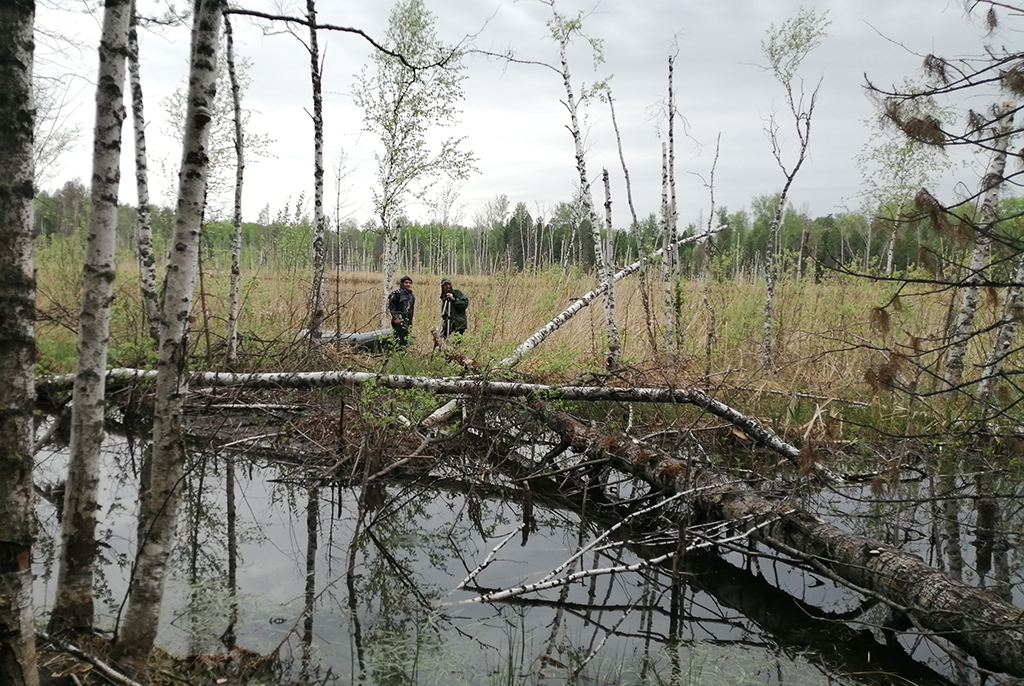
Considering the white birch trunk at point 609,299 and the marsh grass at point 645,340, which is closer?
the marsh grass at point 645,340

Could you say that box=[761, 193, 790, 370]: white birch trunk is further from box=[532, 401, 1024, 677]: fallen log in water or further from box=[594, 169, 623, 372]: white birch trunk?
box=[532, 401, 1024, 677]: fallen log in water

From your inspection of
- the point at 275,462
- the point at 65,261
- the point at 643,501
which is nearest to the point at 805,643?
the point at 643,501

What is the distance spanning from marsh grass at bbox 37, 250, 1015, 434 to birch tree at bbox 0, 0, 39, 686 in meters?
4.11

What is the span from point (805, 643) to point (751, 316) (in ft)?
23.9

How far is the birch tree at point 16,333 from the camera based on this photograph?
1.96 meters

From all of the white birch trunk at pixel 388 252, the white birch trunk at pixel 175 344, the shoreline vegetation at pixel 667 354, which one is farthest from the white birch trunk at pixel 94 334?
the white birch trunk at pixel 388 252

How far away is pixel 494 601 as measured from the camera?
3832 millimetres

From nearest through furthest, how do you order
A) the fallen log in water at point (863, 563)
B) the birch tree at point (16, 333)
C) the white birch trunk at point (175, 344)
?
the birch tree at point (16, 333), the white birch trunk at point (175, 344), the fallen log in water at point (863, 563)

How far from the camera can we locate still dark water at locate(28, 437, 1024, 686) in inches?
127

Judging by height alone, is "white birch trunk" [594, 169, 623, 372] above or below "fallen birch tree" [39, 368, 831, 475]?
above

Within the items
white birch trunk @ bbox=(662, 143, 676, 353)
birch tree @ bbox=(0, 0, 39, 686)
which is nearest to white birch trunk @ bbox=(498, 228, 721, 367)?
white birch trunk @ bbox=(662, 143, 676, 353)

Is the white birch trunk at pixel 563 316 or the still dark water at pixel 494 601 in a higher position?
the white birch trunk at pixel 563 316

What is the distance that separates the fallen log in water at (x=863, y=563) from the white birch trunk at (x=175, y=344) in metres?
3.34

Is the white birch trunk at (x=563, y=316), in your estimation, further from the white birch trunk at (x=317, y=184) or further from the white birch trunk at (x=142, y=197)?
the white birch trunk at (x=142, y=197)
